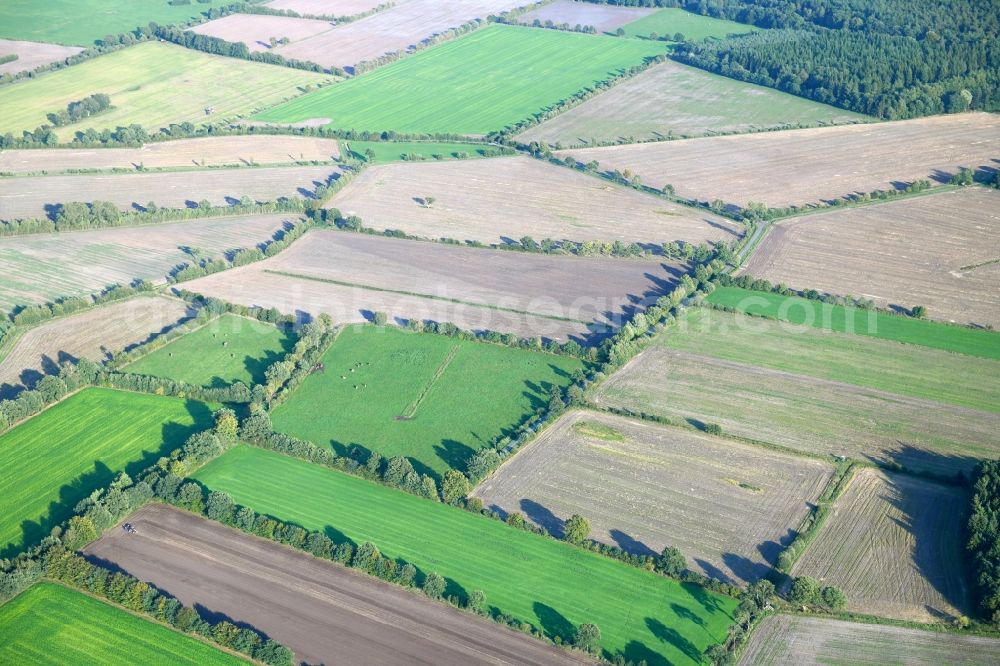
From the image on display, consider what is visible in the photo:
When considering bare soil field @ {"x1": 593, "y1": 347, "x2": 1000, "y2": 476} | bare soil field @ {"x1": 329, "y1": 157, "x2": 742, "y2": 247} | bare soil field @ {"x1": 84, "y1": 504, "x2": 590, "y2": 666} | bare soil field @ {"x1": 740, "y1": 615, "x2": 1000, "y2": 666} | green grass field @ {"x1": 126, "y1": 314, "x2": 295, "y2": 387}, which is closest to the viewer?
bare soil field @ {"x1": 740, "y1": 615, "x2": 1000, "y2": 666}

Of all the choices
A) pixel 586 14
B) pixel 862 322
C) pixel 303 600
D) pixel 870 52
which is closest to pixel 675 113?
pixel 870 52

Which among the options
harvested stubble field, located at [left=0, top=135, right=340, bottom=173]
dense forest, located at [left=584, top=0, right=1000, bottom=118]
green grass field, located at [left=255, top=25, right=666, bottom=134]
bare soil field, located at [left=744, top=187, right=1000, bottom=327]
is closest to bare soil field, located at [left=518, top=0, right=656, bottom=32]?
green grass field, located at [left=255, top=25, right=666, bottom=134]

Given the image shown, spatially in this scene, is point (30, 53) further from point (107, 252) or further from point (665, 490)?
point (665, 490)

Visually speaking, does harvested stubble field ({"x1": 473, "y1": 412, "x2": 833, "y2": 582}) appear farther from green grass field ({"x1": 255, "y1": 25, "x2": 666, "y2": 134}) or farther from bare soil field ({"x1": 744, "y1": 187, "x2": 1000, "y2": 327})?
green grass field ({"x1": 255, "y1": 25, "x2": 666, "y2": 134})

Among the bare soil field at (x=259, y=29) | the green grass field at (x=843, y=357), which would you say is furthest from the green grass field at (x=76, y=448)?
the bare soil field at (x=259, y=29)

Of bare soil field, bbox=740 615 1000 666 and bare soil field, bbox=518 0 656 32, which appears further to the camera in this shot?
bare soil field, bbox=518 0 656 32

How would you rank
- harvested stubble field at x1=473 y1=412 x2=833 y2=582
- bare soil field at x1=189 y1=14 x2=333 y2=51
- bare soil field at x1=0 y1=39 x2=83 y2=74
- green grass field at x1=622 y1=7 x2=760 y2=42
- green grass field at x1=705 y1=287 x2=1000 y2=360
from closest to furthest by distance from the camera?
harvested stubble field at x1=473 y1=412 x2=833 y2=582, green grass field at x1=705 y1=287 x2=1000 y2=360, bare soil field at x1=0 y1=39 x2=83 y2=74, green grass field at x1=622 y1=7 x2=760 y2=42, bare soil field at x1=189 y1=14 x2=333 y2=51
